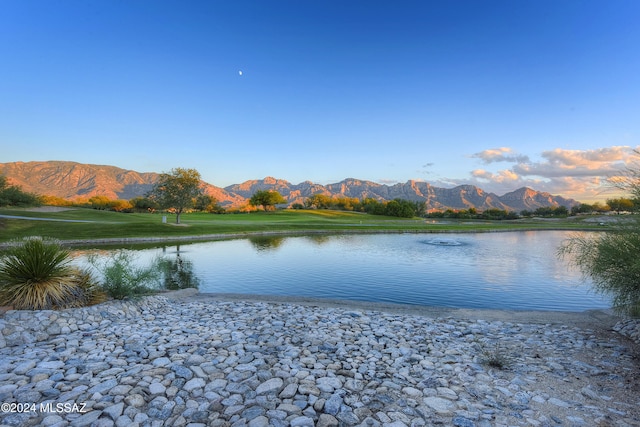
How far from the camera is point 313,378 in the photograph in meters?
5.20

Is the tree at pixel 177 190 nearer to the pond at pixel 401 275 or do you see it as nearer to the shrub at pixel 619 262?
the pond at pixel 401 275

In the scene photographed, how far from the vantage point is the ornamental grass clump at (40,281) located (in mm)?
7887

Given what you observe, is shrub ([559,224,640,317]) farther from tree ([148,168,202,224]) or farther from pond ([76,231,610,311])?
tree ([148,168,202,224])

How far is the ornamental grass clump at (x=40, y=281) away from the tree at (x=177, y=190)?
1461 inches

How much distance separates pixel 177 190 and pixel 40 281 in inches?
1531

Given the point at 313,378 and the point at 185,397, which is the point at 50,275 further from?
the point at 313,378

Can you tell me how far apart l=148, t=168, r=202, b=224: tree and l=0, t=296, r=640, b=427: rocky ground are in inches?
1529

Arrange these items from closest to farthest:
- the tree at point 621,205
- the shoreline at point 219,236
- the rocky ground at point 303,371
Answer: the rocky ground at point 303,371 → the tree at point 621,205 → the shoreline at point 219,236

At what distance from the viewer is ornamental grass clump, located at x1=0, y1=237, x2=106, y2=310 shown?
789 centimetres

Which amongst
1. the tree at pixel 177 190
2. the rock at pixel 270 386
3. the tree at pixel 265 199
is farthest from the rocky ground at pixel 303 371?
the tree at pixel 265 199

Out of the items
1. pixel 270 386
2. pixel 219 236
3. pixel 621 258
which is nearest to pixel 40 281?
pixel 270 386

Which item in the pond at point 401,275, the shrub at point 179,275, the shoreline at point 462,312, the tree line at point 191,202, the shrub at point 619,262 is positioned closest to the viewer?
the shrub at point 619,262

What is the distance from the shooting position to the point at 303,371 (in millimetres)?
5406

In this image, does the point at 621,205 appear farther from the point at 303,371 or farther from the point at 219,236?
the point at 219,236
